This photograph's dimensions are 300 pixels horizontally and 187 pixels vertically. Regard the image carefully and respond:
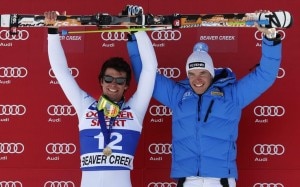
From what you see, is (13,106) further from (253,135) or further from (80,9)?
(253,135)

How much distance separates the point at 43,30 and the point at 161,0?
93 centimetres

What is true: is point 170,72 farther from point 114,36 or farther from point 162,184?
point 162,184

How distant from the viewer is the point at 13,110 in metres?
4.48

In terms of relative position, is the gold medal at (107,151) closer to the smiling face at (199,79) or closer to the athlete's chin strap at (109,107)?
the athlete's chin strap at (109,107)

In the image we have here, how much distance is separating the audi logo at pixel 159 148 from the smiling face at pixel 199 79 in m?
0.77

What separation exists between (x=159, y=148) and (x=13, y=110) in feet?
3.76

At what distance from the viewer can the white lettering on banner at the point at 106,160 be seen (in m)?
3.73

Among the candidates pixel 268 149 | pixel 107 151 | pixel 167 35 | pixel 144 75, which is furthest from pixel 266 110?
pixel 107 151

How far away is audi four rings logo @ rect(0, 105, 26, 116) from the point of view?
4.48m

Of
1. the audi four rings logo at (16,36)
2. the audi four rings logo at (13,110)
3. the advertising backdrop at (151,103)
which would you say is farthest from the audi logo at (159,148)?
the audi four rings logo at (16,36)

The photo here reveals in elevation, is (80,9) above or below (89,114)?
above

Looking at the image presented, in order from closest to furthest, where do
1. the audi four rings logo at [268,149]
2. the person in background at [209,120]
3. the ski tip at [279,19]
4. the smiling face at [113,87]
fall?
the ski tip at [279,19] → the person in background at [209,120] → the smiling face at [113,87] → the audi four rings logo at [268,149]

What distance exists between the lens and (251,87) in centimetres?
378

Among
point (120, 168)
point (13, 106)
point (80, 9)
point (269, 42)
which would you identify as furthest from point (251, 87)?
point (13, 106)
